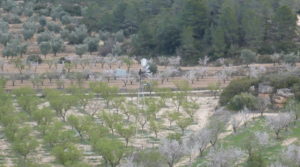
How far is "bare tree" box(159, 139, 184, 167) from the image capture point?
33219 mm

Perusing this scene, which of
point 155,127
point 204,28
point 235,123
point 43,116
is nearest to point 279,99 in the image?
point 235,123

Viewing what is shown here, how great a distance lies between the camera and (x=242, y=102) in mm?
45406

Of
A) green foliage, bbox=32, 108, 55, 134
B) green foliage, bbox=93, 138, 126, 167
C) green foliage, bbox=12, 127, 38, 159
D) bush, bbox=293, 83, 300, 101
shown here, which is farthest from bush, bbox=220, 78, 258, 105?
green foliage, bbox=12, 127, 38, 159

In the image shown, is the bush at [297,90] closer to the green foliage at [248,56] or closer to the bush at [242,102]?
the bush at [242,102]

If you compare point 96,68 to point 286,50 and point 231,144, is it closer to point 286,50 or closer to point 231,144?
→ point 286,50

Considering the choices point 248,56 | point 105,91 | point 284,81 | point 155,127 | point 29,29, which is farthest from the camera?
point 29,29

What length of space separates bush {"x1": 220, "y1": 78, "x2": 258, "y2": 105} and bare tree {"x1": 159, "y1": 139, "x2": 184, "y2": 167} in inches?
582

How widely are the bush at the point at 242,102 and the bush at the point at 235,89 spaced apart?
1873mm

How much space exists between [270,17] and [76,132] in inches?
1301

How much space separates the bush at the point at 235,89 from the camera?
48219 mm

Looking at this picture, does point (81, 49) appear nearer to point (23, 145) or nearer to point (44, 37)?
point (44, 37)

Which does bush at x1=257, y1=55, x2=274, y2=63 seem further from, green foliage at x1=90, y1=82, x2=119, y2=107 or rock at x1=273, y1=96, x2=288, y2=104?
green foliage at x1=90, y1=82, x2=119, y2=107

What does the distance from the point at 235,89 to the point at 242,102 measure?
3.28m

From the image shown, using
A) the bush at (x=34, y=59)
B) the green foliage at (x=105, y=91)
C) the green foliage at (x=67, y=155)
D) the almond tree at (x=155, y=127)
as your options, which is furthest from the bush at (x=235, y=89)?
the bush at (x=34, y=59)
